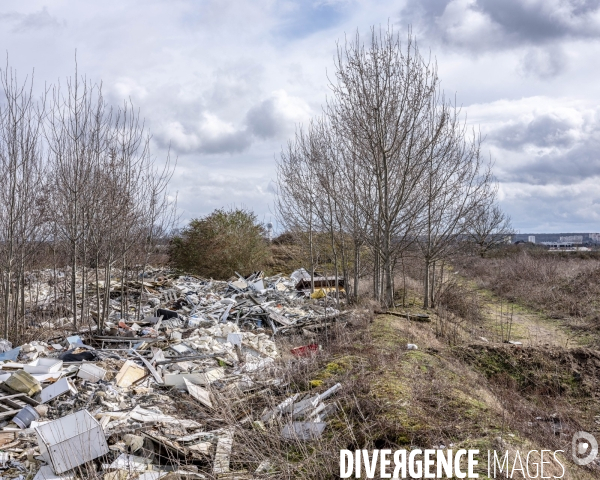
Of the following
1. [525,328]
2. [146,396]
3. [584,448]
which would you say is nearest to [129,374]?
[146,396]

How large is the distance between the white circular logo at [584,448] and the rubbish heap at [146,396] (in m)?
2.11

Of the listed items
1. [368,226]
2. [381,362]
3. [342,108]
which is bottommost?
[381,362]

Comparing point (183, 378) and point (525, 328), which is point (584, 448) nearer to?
point (183, 378)

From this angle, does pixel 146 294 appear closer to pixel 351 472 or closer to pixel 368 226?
pixel 368 226

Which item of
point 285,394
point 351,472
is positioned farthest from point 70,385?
point 351,472

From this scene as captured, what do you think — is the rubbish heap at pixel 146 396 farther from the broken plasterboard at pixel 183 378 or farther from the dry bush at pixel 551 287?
the dry bush at pixel 551 287

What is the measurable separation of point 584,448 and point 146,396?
4821 mm

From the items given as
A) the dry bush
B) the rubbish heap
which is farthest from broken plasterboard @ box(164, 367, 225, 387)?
the dry bush

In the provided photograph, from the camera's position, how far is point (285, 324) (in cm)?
1170

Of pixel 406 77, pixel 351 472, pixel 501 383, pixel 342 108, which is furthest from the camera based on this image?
pixel 342 108

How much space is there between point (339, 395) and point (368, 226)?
9348 millimetres

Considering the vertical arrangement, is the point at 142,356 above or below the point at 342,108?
below

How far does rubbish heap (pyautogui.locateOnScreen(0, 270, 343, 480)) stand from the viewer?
14.8 feet

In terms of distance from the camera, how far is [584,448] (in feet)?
15.4
